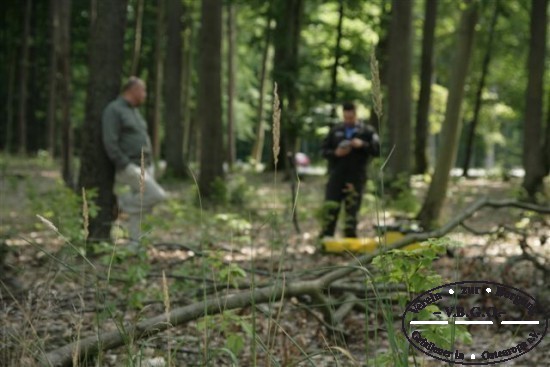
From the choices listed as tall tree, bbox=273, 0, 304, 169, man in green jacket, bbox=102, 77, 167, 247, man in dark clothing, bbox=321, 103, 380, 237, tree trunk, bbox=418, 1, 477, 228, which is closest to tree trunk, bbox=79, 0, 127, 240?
man in green jacket, bbox=102, 77, 167, 247

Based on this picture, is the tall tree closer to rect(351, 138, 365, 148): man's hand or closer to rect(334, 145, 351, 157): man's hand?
rect(334, 145, 351, 157): man's hand

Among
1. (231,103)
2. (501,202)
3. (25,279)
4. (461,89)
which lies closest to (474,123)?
(231,103)

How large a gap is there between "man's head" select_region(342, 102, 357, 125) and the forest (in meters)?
0.03

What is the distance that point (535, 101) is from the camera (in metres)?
15.8

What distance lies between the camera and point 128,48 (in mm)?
33469

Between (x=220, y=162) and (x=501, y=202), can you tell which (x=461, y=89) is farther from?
(x=220, y=162)

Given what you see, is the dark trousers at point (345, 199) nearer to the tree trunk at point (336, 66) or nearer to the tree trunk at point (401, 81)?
the tree trunk at point (401, 81)

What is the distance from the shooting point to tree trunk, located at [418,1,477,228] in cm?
998

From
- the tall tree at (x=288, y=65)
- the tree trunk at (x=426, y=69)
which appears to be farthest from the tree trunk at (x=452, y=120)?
the tree trunk at (x=426, y=69)

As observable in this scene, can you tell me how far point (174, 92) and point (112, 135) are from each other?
13.2 m

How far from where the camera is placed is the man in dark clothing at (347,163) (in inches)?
381

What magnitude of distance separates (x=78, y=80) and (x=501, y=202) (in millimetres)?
32545

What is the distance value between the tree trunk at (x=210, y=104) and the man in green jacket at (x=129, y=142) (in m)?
5.86

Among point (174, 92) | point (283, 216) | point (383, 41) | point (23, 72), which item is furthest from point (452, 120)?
point (23, 72)
